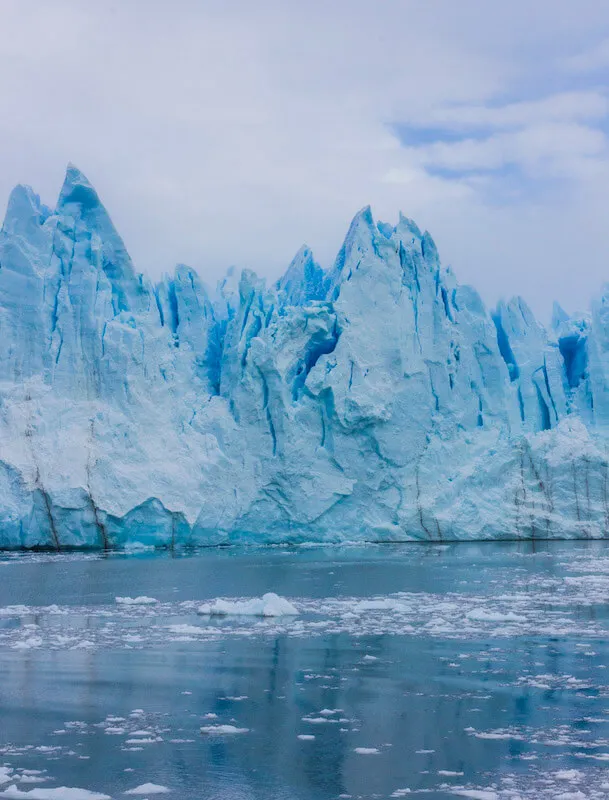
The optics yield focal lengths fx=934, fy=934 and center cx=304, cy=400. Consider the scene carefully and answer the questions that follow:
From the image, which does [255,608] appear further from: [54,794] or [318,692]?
[54,794]

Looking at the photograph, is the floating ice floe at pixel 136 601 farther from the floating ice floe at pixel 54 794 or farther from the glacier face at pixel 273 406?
the glacier face at pixel 273 406

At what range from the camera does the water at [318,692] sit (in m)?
4.95

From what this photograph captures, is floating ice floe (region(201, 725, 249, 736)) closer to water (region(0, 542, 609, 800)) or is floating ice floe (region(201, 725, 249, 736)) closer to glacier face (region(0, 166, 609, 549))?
water (region(0, 542, 609, 800))

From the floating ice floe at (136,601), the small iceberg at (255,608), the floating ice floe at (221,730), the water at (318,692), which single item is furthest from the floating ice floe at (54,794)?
the floating ice floe at (136,601)

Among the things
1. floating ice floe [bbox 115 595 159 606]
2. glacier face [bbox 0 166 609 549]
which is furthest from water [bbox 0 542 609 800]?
glacier face [bbox 0 166 609 549]

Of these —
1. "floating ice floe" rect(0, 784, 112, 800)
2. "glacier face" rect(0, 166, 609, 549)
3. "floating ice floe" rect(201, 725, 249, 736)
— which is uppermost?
"glacier face" rect(0, 166, 609, 549)

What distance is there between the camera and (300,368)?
85.4ft

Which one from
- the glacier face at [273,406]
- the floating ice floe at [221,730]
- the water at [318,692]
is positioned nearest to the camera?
the water at [318,692]

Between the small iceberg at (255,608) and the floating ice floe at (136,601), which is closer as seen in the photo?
the small iceberg at (255,608)

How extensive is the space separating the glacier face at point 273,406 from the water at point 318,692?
29.4 ft

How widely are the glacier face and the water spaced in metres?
8.97

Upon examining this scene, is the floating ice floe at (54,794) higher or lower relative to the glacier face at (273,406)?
lower

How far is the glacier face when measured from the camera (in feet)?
75.7

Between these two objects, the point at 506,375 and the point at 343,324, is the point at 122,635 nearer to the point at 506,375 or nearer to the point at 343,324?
the point at 343,324
